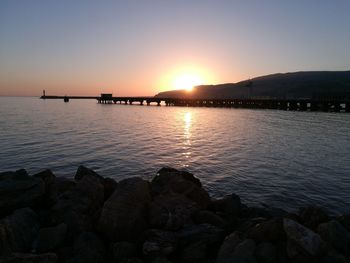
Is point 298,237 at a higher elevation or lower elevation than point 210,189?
higher

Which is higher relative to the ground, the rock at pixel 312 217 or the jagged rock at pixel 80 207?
the jagged rock at pixel 80 207

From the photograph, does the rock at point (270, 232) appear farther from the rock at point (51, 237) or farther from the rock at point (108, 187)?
the rock at point (108, 187)

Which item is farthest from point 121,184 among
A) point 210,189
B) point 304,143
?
point 304,143

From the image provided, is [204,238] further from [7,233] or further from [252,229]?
[7,233]

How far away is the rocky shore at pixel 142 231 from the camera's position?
7.43 m

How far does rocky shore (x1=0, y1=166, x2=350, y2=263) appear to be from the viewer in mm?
7430

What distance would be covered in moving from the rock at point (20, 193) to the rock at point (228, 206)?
18.0ft

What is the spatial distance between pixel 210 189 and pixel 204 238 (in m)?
8.24

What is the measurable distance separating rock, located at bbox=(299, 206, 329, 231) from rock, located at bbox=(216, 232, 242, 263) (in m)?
2.25

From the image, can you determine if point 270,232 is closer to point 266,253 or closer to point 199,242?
point 266,253

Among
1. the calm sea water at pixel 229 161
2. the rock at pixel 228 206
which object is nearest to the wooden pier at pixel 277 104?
the calm sea water at pixel 229 161

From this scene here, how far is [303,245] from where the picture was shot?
7.19 m

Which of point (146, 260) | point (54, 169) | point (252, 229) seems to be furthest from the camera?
point (54, 169)

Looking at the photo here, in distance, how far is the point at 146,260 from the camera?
25.4 feet
